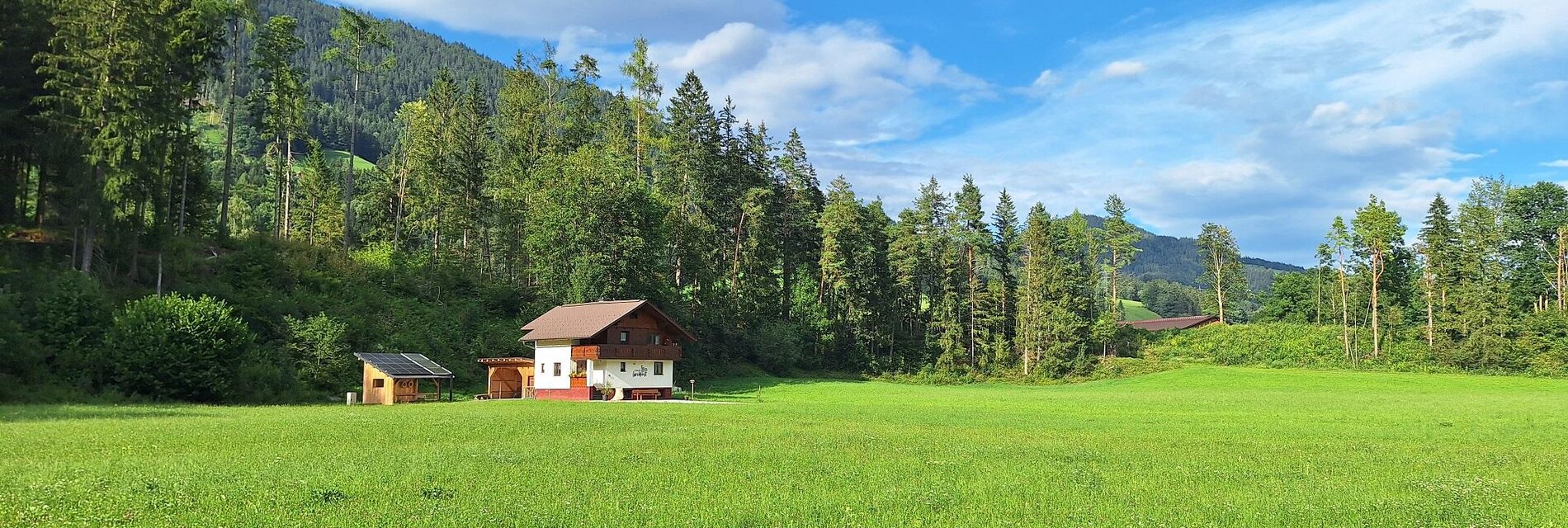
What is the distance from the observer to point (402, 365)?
4772cm

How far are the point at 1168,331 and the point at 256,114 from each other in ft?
287

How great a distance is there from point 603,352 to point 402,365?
12.1 m

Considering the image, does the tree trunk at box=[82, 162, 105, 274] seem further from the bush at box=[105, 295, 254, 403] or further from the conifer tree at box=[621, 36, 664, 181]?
the conifer tree at box=[621, 36, 664, 181]

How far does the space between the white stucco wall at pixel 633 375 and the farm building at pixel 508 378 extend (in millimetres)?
5208

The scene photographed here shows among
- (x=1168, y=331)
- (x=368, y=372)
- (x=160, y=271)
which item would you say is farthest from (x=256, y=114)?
(x=1168, y=331)

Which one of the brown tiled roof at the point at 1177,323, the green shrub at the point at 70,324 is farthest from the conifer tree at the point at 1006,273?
the green shrub at the point at 70,324

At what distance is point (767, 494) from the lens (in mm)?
14648

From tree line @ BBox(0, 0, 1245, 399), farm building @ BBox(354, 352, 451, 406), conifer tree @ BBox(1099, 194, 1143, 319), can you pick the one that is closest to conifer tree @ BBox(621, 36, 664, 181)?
tree line @ BBox(0, 0, 1245, 399)

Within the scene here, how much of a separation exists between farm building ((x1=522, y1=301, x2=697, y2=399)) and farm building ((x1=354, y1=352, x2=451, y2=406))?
9.33 metres

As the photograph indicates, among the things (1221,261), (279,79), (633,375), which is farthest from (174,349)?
(1221,261)

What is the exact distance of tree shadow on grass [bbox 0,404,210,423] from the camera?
28.1 meters

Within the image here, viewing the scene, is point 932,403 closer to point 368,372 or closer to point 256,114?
point 368,372

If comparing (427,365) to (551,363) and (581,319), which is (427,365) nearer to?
(551,363)

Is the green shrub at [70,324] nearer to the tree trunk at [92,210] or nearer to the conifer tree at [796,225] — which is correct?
the tree trunk at [92,210]
